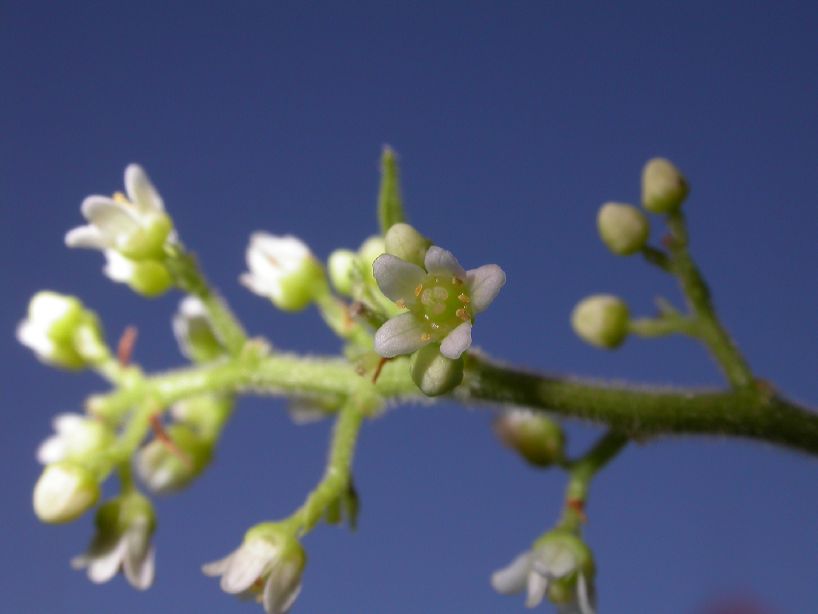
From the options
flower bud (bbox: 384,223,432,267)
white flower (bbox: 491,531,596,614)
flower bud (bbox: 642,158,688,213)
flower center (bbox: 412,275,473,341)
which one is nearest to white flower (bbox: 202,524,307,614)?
white flower (bbox: 491,531,596,614)

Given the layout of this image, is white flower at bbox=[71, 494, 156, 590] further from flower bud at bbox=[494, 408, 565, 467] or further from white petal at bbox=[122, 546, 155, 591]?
flower bud at bbox=[494, 408, 565, 467]

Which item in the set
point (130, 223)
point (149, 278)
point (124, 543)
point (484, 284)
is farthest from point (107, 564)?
point (484, 284)

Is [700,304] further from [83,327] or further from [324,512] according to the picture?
[83,327]

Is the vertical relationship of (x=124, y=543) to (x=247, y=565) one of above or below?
above

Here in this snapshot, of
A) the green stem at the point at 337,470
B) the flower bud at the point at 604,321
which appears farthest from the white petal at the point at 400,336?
the flower bud at the point at 604,321

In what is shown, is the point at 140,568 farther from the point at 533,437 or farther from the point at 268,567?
the point at 533,437

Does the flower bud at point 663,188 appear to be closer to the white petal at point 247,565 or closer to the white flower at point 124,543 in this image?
the white petal at point 247,565

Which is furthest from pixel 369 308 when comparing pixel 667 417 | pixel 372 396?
pixel 667 417
